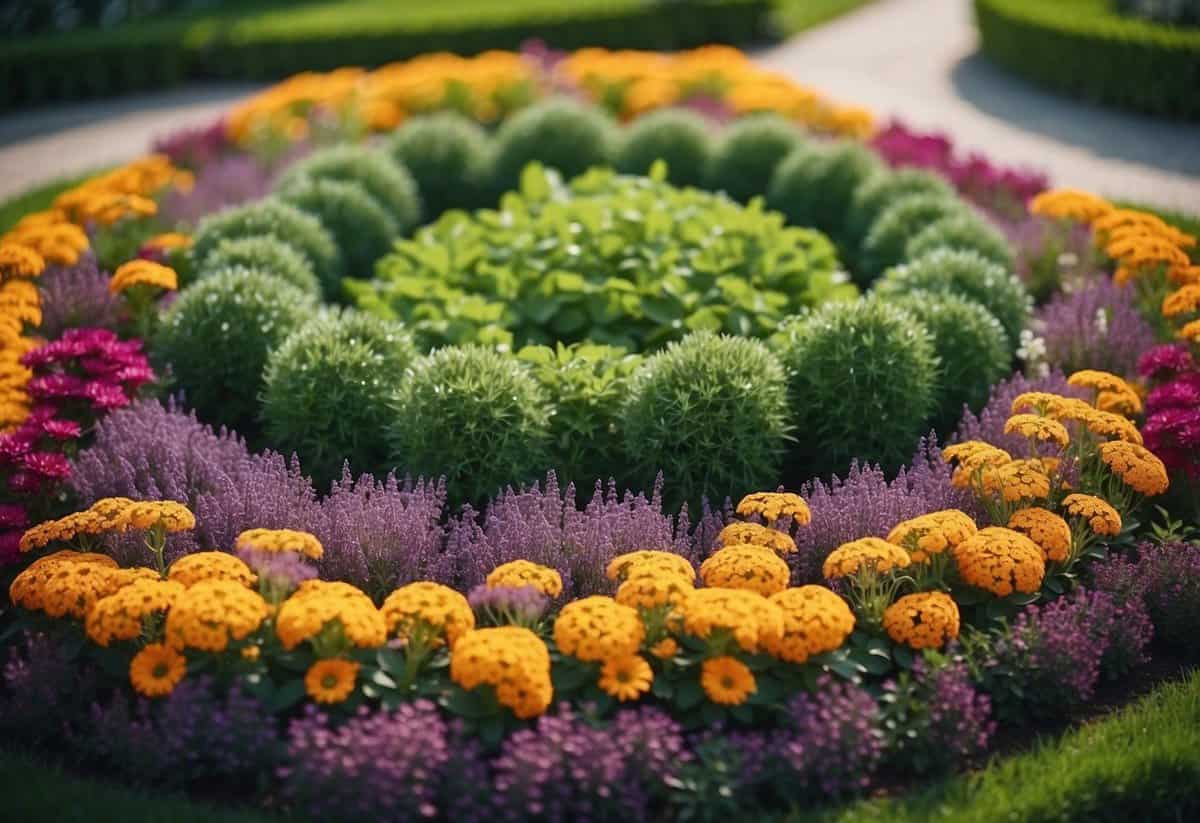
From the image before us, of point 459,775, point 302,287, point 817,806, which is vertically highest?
point 302,287

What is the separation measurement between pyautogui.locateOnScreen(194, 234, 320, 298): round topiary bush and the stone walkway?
17.3 feet

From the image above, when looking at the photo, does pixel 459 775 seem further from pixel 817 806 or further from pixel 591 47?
pixel 591 47

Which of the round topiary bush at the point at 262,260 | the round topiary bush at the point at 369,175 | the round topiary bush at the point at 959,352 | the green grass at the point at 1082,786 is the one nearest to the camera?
the green grass at the point at 1082,786

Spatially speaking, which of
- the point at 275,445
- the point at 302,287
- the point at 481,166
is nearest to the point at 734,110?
the point at 481,166

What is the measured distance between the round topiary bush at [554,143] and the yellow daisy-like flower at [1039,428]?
498cm

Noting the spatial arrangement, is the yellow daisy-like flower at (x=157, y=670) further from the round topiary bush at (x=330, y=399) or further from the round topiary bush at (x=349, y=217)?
the round topiary bush at (x=349, y=217)

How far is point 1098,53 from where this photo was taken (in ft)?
43.4

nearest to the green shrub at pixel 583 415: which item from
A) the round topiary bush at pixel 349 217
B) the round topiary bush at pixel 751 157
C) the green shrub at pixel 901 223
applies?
the green shrub at pixel 901 223

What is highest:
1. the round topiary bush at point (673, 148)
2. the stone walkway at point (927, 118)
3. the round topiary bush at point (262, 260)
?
the round topiary bush at point (262, 260)

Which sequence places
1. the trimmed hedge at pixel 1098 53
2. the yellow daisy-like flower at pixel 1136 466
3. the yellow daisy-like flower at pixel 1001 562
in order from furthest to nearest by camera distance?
the trimmed hedge at pixel 1098 53 → the yellow daisy-like flower at pixel 1136 466 → the yellow daisy-like flower at pixel 1001 562

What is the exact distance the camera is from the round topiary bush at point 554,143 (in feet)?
31.6

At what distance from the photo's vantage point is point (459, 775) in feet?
13.3

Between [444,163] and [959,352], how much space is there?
4.55 meters

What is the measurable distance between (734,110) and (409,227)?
3180 millimetres
